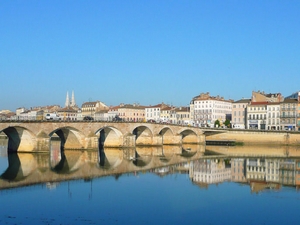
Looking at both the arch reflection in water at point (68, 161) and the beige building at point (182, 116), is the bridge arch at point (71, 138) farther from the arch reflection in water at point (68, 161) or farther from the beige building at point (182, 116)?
the beige building at point (182, 116)

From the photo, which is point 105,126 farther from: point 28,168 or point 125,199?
point 125,199

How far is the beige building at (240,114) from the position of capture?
7800 centimetres

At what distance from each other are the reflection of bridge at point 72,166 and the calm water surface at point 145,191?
0.07m

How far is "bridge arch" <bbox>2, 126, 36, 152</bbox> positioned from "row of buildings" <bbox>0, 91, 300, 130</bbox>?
1506 centimetres

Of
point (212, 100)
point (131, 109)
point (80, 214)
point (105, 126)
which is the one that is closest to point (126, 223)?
point (80, 214)

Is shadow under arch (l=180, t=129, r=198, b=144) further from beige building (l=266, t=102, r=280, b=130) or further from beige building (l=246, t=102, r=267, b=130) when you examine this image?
beige building (l=266, t=102, r=280, b=130)

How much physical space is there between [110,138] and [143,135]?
18.8ft

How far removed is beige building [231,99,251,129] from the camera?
78.0 m

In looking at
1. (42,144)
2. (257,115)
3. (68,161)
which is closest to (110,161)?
(68,161)

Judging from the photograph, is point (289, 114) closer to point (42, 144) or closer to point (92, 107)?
point (42, 144)

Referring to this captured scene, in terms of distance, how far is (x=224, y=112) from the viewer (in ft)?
291

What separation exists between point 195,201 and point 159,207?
2409mm

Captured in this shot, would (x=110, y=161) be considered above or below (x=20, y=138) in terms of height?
below

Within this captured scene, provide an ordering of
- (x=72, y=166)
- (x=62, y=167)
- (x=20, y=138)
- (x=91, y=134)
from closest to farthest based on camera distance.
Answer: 1. (x=62, y=167)
2. (x=72, y=166)
3. (x=20, y=138)
4. (x=91, y=134)
